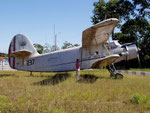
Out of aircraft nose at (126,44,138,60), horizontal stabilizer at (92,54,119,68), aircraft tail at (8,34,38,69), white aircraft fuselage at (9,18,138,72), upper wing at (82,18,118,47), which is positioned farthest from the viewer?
aircraft tail at (8,34,38,69)

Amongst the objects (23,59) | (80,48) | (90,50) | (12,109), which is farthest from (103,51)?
(12,109)

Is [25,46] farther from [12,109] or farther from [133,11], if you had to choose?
[133,11]

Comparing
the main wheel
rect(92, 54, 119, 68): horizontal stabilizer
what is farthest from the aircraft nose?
rect(92, 54, 119, 68): horizontal stabilizer

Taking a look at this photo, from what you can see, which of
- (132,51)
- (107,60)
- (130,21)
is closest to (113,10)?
(130,21)

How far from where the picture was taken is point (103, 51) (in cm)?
1005

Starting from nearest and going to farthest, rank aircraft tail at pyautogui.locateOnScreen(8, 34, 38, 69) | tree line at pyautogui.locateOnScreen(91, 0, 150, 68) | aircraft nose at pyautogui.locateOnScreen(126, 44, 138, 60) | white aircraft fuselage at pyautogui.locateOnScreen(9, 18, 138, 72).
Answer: white aircraft fuselage at pyautogui.locateOnScreen(9, 18, 138, 72) → aircraft nose at pyautogui.locateOnScreen(126, 44, 138, 60) → aircraft tail at pyautogui.locateOnScreen(8, 34, 38, 69) → tree line at pyautogui.locateOnScreen(91, 0, 150, 68)

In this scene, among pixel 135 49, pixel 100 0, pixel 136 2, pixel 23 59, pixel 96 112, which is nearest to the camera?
pixel 96 112

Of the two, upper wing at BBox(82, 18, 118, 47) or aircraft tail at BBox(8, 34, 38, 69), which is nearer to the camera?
upper wing at BBox(82, 18, 118, 47)

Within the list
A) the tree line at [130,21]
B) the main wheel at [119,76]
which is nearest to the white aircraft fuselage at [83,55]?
the main wheel at [119,76]

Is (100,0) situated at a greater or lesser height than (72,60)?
greater

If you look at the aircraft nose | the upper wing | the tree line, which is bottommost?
the aircraft nose

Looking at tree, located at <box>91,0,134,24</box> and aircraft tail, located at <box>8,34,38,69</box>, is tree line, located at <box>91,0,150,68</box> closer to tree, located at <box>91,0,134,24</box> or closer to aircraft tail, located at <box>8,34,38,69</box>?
tree, located at <box>91,0,134,24</box>

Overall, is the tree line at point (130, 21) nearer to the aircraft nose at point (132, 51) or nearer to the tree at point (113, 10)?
the tree at point (113, 10)

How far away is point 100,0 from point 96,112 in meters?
35.0
